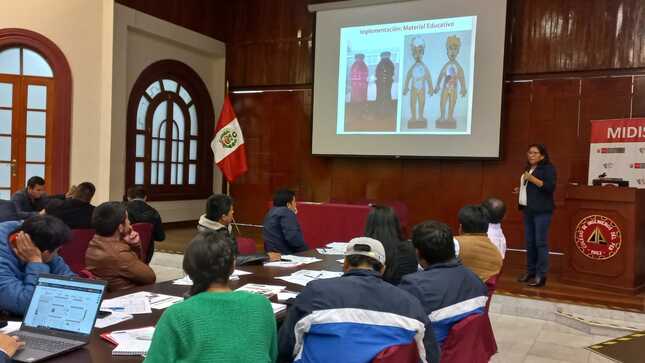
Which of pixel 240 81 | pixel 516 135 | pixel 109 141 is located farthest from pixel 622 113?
pixel 109 141

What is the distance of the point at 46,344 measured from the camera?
170 centimetres

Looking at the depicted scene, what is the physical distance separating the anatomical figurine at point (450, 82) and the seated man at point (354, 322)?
5.86 metres

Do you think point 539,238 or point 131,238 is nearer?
point 131,238

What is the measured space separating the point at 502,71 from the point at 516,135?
2.99 ft

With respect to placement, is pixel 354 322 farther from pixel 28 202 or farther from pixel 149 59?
pixel 149 59

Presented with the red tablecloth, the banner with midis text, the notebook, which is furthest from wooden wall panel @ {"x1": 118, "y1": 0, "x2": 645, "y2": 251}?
the notebook

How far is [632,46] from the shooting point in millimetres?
6551

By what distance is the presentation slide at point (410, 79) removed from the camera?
23.3 feet

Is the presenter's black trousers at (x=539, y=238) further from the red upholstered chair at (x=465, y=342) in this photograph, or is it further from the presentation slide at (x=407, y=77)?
the red upholstered chair at (x=465, y=342)

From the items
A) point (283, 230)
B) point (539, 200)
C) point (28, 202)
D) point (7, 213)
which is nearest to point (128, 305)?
point (7, 213)

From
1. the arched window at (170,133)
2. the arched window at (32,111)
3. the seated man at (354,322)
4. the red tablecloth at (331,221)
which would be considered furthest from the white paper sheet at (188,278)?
the arched window at (170,133)

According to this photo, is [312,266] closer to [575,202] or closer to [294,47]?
[575,202]

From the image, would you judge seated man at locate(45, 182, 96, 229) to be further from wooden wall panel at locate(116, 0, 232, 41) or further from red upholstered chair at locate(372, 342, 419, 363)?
wooden wall panel at locate(116, 0, 232, 41)

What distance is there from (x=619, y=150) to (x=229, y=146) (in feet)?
17.6
